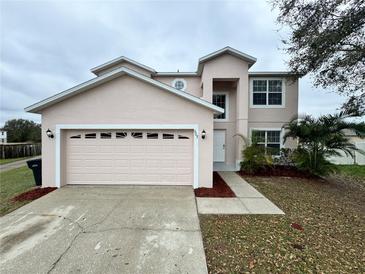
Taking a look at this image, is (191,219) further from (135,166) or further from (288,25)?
(288,25)

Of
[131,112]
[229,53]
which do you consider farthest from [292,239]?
[229,53]

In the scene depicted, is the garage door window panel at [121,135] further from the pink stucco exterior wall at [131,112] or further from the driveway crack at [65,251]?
the driveway crack at [65,251]

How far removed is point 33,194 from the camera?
19.8ft

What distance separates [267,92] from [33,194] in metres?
12.6

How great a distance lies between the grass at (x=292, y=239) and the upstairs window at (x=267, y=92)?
6.79 metres

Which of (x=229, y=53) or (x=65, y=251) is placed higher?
(x=229, y=53)

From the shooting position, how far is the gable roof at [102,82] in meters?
6.39

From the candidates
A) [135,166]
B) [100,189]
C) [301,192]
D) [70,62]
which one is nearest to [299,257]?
[301,192]

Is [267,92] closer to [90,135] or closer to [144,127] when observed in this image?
[144,127]

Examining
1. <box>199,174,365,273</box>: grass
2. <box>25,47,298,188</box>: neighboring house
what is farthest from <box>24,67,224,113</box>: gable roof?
→ <box>199,174,365,273</box>: grass

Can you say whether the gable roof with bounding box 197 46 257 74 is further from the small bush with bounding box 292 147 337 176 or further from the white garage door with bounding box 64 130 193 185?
the small bush with bounding box 292 147 337 176

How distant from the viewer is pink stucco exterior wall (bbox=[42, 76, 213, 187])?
6.66m

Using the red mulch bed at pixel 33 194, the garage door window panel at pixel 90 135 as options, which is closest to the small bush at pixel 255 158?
the garage door window panel at pixel 90 135

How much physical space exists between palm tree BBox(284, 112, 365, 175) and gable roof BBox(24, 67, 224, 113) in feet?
16.2
